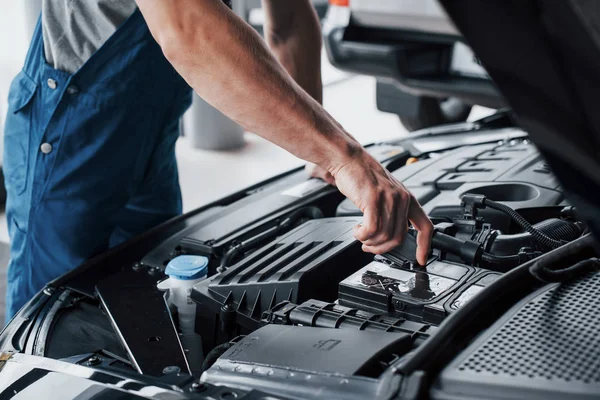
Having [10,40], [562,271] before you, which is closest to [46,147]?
[562,271]

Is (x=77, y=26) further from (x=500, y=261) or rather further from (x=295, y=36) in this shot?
(x=500, y=261)

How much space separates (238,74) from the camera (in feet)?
3.98

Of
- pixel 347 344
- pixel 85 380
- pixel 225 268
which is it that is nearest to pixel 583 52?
pixel 347 344

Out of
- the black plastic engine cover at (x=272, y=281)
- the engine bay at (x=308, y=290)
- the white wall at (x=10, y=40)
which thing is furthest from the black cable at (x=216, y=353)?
the white wall at (x=10, y=40)

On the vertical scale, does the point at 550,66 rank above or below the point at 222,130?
above

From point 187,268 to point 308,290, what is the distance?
0.27 metres

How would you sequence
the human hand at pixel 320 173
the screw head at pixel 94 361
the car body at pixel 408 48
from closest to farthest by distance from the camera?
the screw head at pixel 94 361, the human hand at pixel 320 173, the car body at pixel 408 48

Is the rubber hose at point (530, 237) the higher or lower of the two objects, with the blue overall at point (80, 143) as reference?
lower

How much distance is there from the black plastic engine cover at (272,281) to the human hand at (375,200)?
0.12 metres

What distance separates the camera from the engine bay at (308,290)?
103cm

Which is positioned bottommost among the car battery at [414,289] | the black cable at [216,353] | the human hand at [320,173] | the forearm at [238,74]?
the black cable at [216,353]

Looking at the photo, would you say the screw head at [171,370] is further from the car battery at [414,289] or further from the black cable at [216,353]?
the car battery at [414,289]

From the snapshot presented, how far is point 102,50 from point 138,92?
0.40 feet

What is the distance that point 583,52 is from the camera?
768 millimetres
